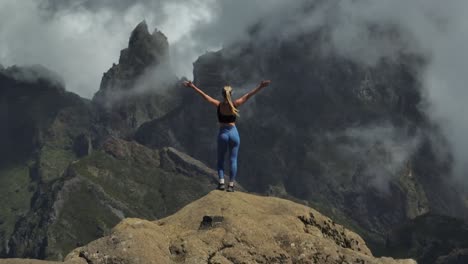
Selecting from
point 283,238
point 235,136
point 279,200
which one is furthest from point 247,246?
point 235,136

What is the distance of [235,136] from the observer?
117 feet

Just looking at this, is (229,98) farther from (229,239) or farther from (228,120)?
(229,239)

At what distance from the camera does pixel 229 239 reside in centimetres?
2841

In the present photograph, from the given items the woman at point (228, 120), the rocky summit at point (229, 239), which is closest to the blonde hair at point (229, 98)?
the woman at point (228, 120)

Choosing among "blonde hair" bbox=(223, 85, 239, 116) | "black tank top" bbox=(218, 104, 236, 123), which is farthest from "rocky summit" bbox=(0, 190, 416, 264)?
"blonde hair" bbox=(223, 85, 239, 116)

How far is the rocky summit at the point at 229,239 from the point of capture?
2728 centimetres

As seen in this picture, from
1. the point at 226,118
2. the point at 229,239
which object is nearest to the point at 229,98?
the point at 226,118

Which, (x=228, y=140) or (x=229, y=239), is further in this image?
(x=228, y=140)

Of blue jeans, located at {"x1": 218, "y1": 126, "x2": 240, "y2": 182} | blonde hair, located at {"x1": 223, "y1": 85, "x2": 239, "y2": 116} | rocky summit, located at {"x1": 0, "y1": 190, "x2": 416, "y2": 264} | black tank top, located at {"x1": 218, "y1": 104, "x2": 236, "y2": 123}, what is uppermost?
blonde hair, located at {"x1": 223, "y1": 85, "x2": 239, "y2": 116}

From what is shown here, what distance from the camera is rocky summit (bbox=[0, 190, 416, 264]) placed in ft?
89.5

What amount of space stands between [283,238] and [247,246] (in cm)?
149

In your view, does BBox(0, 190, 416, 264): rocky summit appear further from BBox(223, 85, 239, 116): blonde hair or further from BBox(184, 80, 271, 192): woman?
BBox(223, 85, 239, 116): blonde hair

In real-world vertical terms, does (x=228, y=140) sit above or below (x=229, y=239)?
above

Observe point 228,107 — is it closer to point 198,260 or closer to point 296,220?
point 296,220
